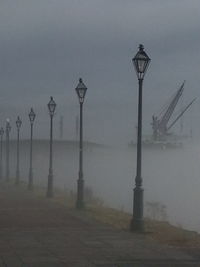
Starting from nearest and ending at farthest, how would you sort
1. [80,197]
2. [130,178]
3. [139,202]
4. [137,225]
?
[137,225] < [139,202] < [80,197] < [130,178]

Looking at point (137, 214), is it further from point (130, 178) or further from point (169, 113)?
point (169, 113)

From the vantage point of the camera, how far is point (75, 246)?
17000 millimetres

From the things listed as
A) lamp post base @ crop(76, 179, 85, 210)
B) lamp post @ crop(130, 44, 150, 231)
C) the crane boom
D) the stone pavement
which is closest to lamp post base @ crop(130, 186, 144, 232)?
lamp post @ crop(130, 44, 150, 231)

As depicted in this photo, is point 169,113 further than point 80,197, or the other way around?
point 169,113

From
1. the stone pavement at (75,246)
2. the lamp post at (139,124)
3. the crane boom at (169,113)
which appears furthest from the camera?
the crane boom at (169,113)

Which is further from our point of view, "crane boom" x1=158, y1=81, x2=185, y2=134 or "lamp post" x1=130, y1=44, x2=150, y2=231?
"crane boom" x1=158, y1=81, x2=185, y2=134

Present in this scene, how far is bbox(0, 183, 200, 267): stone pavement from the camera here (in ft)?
47.6

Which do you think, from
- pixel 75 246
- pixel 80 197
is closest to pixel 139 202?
pixel 75 246

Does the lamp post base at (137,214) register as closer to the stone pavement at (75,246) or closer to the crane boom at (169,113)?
the stone pavement at (75,246)

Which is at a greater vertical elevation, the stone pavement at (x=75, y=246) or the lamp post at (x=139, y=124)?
the lamp post at (x=139, y=124)

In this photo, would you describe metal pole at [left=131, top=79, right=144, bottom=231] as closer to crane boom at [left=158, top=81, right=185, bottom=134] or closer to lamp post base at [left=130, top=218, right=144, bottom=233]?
lamp post base at [left=130, top=218, right=144, bottom=233]

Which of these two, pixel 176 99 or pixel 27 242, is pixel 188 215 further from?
pixel 176 99

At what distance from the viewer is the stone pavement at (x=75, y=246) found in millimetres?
14516

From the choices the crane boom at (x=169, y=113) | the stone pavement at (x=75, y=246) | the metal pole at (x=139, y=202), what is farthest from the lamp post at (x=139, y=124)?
the crane boom at (x=169, y=113)
